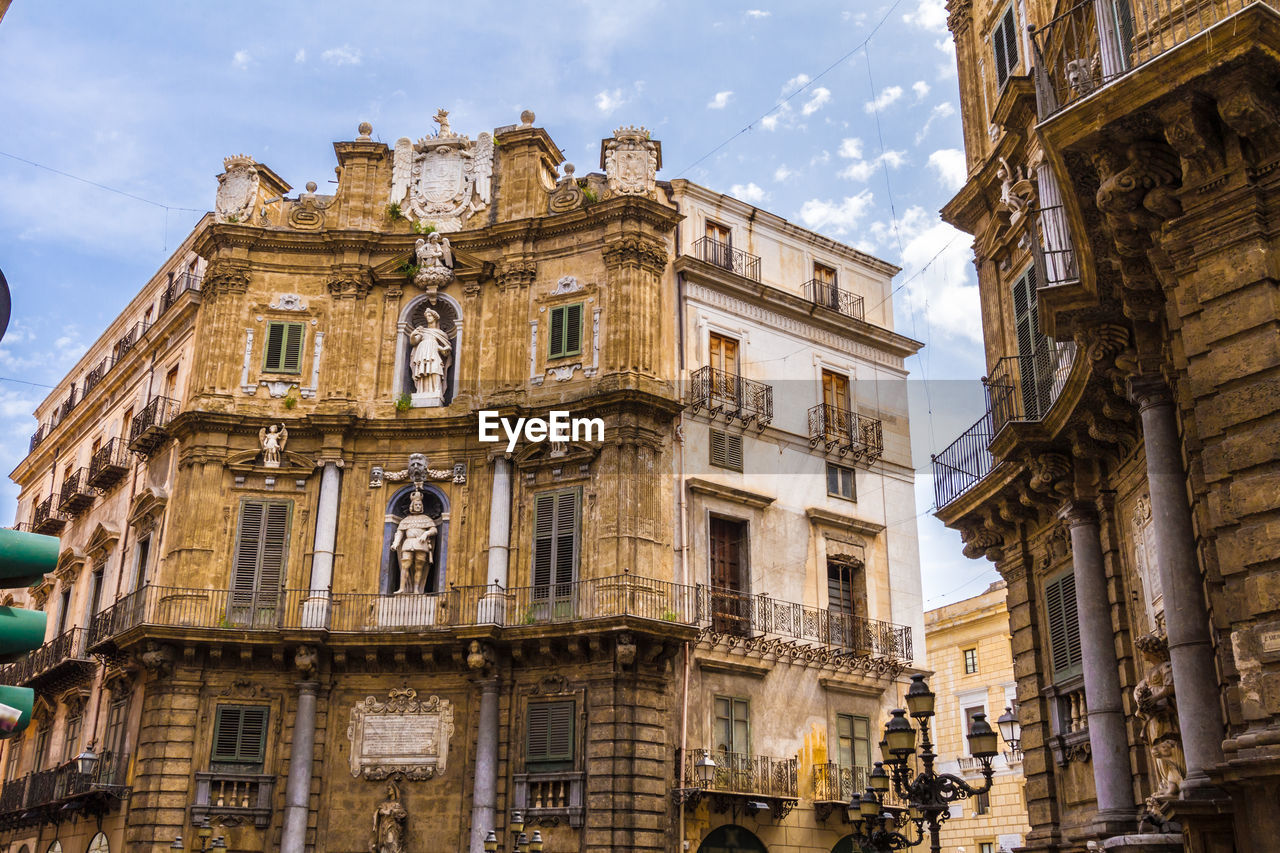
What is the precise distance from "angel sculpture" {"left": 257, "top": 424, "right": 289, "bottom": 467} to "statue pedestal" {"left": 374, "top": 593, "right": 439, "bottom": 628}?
4.27 m

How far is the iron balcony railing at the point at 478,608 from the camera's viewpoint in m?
26.0

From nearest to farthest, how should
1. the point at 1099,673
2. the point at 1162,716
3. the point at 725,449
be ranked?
1. the point at 1162,716
2. the point at 1099,673
3. the point at 725,449

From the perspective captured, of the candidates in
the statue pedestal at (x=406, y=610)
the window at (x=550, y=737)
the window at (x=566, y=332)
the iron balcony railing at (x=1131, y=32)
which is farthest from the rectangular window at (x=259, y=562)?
the iron balcony railing at (x=1131, y=32)

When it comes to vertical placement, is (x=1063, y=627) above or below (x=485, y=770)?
above

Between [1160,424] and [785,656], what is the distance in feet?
54.5

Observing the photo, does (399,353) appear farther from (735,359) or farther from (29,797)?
(29,797)

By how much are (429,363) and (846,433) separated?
10175 millimetres

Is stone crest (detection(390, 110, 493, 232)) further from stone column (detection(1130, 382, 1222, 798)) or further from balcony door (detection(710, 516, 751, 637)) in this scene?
stone column (detection(1130, 382, 1222, 798))

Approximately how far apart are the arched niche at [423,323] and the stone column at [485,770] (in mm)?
6998

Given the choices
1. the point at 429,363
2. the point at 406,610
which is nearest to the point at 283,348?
the point at 429,363

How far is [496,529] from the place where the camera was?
27438 mm

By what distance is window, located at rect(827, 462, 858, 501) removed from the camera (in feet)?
99.7

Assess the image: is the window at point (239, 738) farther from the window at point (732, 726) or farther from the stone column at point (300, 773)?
the window at point (732, 726)

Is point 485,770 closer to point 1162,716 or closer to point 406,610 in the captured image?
point 406,610
